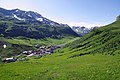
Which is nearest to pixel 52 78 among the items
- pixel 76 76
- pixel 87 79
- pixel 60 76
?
pixel 60 76

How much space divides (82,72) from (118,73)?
1016 centimetres

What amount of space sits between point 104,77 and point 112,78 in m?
2.18

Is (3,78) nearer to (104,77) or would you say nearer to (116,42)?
(104,77)

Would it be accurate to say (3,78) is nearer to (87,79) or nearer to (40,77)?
(40,77)

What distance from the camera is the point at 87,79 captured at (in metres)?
53.2

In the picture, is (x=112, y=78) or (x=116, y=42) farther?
(x=116, y=42)

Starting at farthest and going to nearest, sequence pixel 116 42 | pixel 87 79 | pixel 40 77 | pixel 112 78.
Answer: pixel 116 42
pixel 40 77
pixel 87 79
pixel 112 78

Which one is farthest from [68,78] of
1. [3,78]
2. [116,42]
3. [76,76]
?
[116,42]

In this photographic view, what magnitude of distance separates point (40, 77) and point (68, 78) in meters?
9.41

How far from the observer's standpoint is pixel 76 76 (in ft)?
187

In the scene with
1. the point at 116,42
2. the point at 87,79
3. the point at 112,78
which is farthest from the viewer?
the point at 116,42

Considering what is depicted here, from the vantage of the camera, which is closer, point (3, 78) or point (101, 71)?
point (101, 71)

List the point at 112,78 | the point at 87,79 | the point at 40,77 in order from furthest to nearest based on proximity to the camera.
Answer: 1. the point at 40,77
2. the point at 87,79
3. the point at 112,78

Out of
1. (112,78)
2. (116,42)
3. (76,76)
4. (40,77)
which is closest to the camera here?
(112,78)
